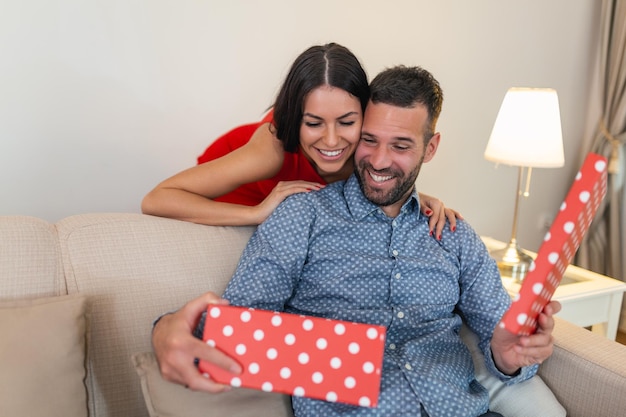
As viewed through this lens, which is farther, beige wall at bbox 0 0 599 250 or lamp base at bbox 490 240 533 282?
lamp base at bbox 490 240 533 282

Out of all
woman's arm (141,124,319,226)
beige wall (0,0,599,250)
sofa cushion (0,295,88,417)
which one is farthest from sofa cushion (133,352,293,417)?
beige wall (0,0,599,250)

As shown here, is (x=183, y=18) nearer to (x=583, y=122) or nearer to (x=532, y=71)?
(x=532, y=71)

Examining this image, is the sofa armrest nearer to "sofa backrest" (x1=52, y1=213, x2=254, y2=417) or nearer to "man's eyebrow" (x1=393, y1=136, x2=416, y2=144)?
"man's eyebrow" (x1=393, y1=136, x2=416, y2=144)

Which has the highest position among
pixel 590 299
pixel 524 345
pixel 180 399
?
pixel 524 345

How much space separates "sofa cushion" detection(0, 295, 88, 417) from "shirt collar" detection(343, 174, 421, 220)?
626mm

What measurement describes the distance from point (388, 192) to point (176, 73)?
966 millimetres

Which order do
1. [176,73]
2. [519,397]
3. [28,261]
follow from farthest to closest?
1. [176,73]
2. [519,397]
3. [28,261]

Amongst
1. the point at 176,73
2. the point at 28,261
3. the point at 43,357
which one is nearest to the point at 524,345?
the point at 43,357

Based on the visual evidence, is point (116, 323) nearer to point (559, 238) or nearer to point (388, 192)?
point (388, 192)

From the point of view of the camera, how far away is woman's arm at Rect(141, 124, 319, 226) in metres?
1.42

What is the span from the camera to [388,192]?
4.56ft

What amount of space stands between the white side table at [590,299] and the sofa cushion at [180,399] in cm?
117

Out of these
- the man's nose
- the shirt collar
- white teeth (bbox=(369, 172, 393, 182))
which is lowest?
the shirt collar

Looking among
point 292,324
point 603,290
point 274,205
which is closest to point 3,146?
point 274,205
